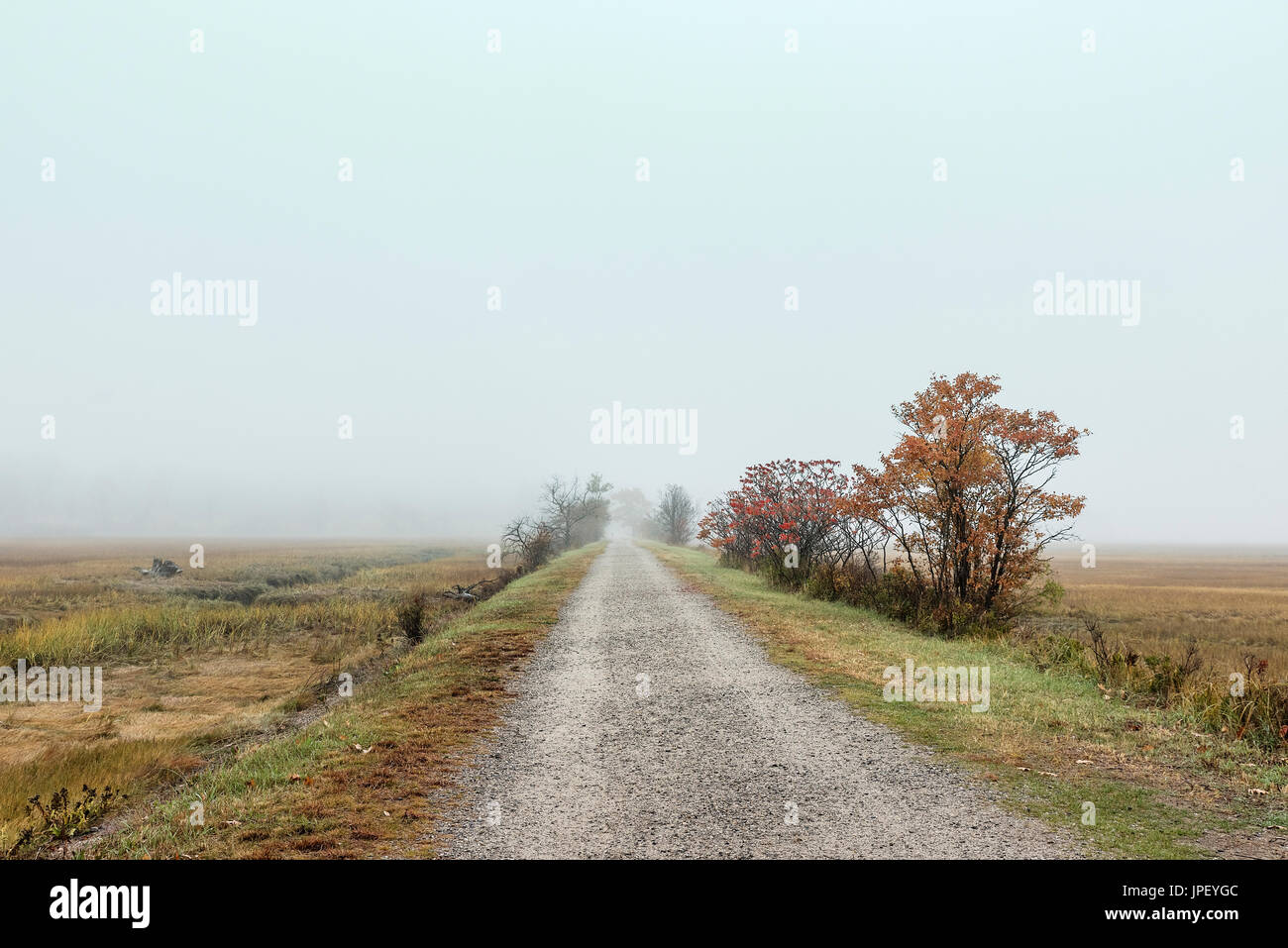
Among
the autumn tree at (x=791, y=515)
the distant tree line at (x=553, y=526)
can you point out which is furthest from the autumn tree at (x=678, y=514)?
the autumn tree at (x=791, y=515)

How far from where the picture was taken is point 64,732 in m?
10.8

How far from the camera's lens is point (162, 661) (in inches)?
651

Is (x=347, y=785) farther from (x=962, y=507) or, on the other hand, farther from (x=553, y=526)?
(x=553, y=526)

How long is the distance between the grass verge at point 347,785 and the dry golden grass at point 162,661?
5.84 feet

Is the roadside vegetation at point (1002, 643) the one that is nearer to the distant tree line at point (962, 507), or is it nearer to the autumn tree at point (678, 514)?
the distant tree line at point (962, 507)

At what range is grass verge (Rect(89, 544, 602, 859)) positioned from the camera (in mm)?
4781

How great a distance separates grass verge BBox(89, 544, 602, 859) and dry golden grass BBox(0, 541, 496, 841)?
5.84 ft

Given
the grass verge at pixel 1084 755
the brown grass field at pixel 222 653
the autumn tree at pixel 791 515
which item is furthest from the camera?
the autumn tree at pixel 791 515

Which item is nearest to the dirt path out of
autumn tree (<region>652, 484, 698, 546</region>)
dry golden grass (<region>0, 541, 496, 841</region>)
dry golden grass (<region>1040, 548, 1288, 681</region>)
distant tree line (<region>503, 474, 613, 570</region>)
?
dry golden grass (<region>0, 541, 496, 841</region>)

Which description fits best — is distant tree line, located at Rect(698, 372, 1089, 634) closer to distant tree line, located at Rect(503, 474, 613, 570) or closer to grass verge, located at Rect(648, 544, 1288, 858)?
grass verge, located at Rect(648, 544, 1288, 858)

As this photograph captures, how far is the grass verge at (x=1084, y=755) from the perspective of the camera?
5.05 m

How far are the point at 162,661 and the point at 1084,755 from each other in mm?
19673
